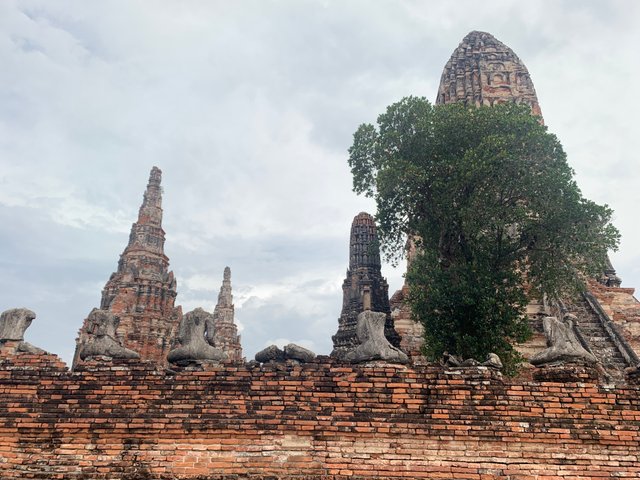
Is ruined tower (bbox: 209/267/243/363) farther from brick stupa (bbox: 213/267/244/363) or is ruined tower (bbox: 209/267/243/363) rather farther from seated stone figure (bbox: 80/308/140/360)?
seated stone figure (bbox: 80/308/140/360)

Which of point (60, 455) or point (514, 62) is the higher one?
point (514, 62)

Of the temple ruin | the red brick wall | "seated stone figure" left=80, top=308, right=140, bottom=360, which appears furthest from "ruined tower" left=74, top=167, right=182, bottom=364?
the red brick wall

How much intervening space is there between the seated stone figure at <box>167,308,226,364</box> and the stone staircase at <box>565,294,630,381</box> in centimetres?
1186

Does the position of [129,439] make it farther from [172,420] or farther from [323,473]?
[323,473]

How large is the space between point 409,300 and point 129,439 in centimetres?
903

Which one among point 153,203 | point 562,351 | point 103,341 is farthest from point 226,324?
point 562,351

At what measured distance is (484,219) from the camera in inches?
540

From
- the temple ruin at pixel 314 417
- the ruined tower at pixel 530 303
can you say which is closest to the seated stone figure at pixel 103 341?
the temple ruin at pixel 314 417

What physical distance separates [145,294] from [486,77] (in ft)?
73.9

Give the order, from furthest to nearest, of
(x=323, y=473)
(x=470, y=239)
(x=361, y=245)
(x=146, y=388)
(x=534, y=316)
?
(x=361, y=245)
(x=534, y=316)
(x=470, y=239)
(x=146, y=388)
(x=323, y=473)

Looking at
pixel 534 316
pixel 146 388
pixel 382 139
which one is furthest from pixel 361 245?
pixel 146 388

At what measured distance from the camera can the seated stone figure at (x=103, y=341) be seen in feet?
27.5

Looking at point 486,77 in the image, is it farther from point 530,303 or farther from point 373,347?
point 373,347

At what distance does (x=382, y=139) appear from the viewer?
1602 cm
